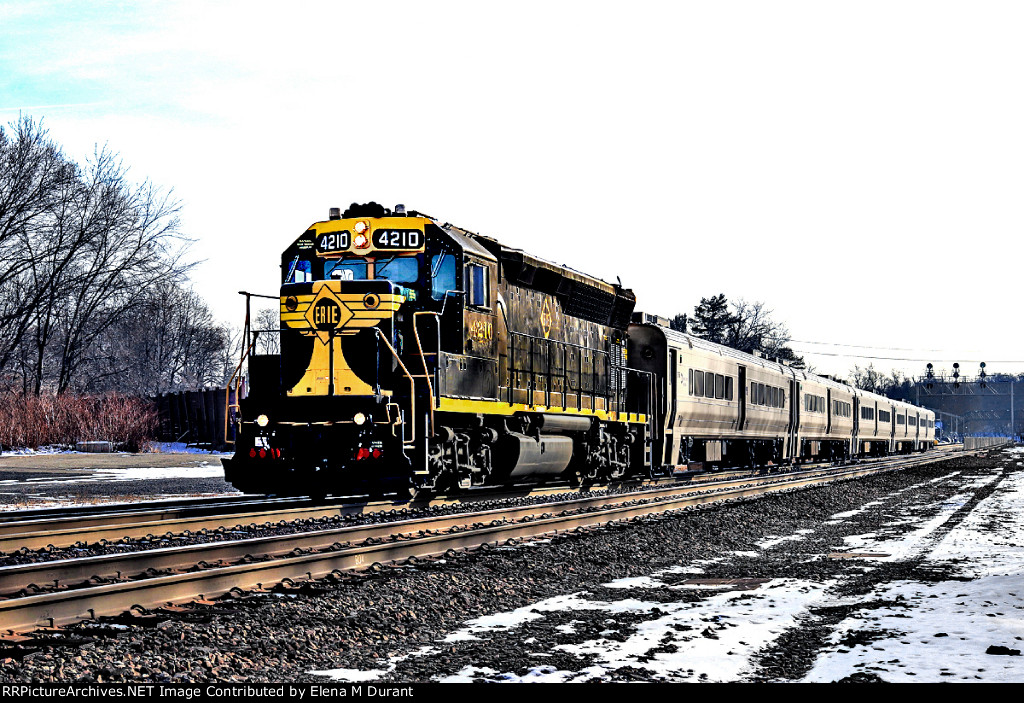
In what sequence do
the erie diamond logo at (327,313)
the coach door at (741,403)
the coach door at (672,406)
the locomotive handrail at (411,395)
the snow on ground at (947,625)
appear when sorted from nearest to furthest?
1. the snow on ground at (947,625)
2. the locomotive handrail at (411,395)
3. the erie diamond logo at (327,313)
4. the coach door at (672,406)
5. the coach door at (741,403)

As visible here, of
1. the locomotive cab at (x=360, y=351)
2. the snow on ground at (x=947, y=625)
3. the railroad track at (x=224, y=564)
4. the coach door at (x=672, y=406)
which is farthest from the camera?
the coach door at (x=672, y=406)

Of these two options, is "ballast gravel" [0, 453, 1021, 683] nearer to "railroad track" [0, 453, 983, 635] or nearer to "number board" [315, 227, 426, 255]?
"railroad track" [0, 453, 983, 635]

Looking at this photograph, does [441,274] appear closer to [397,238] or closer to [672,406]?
[397,238]

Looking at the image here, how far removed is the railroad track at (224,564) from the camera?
6.64m

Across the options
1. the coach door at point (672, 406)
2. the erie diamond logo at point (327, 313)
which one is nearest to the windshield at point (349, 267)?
the erie diamond logo at point (327, 313)

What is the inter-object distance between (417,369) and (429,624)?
23.8 feet

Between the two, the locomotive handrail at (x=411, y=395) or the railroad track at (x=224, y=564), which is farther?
the locomotive handrail at (x=411, y=395)

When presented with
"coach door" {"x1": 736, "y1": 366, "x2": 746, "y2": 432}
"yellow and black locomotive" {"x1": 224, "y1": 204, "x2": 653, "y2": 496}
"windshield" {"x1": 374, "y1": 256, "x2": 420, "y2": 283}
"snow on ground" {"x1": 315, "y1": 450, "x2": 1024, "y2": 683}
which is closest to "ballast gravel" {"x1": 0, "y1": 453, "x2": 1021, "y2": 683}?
"snow on ground" {"x1": 315, "y1": 450, "x2": 1024, "y2": 683}

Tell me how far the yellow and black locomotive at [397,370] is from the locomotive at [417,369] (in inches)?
0.8

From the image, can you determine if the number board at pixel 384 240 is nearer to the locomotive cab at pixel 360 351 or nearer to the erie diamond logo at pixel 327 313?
the locomotive cab at pixel 360 351

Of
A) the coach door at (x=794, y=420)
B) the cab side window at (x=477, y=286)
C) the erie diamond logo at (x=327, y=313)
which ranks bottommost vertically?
the coach door at (x=794, y=420)

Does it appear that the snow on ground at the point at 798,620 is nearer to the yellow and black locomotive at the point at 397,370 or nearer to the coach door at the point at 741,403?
the yellow and black locomotive at the point at 397,370

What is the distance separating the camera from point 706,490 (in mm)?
20438

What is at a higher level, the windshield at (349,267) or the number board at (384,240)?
the number board at (384,240)
